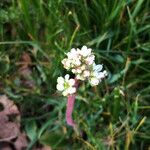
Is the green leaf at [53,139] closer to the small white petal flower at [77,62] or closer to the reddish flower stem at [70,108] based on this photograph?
the reddish flower stem at [70,108]

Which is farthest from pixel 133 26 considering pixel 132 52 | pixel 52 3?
pixel 52 3

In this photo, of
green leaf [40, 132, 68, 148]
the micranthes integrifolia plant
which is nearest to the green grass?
green leaf [40, 132, 68, 148]

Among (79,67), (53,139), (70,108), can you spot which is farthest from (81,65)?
(53,139)

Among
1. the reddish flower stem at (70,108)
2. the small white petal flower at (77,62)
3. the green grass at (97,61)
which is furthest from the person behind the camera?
the green grass at (97,61)

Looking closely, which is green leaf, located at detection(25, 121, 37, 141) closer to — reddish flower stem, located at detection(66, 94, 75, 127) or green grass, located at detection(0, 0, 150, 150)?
green grass, located at detection(0, 0, 150, 150)

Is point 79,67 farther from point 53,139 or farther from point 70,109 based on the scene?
point 53,139

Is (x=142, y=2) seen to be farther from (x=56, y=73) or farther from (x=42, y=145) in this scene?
(x=42, y=145)

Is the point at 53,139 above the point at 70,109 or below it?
below

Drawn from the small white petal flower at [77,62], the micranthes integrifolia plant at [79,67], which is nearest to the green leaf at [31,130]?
the micranthes integrifolia plant at [79,67]
